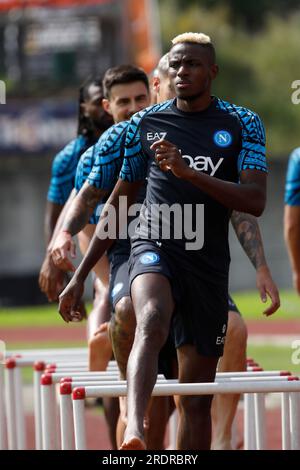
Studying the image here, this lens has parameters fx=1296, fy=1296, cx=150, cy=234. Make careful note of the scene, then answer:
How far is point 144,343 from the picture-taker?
19.5 ft

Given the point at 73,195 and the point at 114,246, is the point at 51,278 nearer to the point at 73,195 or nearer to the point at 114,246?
the point at 114,246

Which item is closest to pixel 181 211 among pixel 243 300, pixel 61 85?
pixel 243 300

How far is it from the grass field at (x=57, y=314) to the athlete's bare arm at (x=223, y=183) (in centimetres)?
1768

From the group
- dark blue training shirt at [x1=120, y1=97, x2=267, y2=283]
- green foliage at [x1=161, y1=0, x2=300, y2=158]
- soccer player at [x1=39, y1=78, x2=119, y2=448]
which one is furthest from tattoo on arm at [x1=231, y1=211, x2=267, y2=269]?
green foliage at [x1=161, y1=0, x2=300, y2=158]

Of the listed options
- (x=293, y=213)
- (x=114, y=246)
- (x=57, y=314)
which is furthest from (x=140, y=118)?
(x=57, y=314)

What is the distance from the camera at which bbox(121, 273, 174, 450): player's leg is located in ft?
18.7

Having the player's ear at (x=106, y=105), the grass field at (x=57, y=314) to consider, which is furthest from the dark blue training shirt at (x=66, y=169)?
the grass field at (x=57, y=314)

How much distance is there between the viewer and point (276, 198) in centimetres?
3145

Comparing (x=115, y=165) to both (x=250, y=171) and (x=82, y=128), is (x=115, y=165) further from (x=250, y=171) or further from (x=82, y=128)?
(x=82, y=128)

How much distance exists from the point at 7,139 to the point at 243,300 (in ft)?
28.8

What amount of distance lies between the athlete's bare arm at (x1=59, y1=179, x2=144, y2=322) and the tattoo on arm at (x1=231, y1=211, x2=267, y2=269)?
26.6 inches

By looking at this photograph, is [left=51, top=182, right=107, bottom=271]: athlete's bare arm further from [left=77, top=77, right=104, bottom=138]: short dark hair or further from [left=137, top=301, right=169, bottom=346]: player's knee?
[left=77, top=77, right=104, bottom=138]: short dark hair

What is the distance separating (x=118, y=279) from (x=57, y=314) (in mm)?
19603

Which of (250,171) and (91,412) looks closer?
(250,171)
